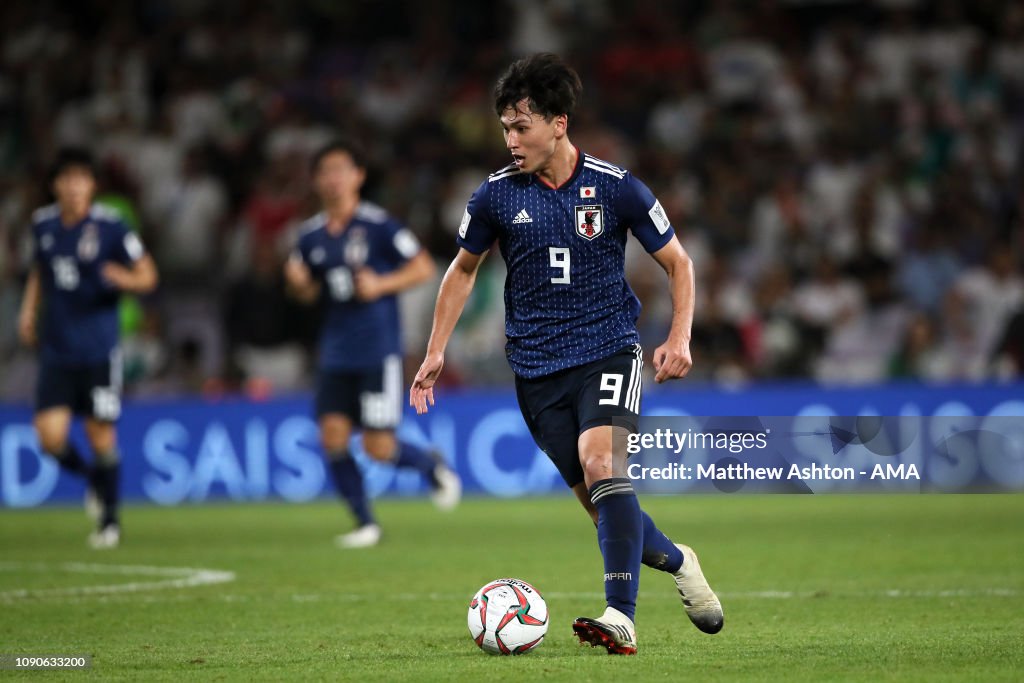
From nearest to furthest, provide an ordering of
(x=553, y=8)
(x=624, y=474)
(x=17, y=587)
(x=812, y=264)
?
1. (x=624, y=474)
2. (x=17, y=587)
3. (x=812, y=264)
4. (x=553, y=8)

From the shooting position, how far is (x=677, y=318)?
591 centimetres

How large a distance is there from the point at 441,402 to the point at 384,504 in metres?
1.13

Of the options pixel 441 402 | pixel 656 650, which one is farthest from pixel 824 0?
pixel 656 650

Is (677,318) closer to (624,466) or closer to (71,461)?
(624,466)

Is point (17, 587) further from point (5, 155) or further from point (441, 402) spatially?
point (5, 155)

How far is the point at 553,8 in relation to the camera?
Result: 20.2 m

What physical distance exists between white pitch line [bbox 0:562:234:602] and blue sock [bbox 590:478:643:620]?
3.60 meters

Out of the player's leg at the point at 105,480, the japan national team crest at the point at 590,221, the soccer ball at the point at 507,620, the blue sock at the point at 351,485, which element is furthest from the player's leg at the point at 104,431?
the japan national team crest at the point at 590,221

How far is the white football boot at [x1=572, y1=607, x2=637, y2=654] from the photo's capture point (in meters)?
5.70

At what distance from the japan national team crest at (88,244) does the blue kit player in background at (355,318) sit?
1.37m

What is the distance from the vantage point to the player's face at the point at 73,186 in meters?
11.3

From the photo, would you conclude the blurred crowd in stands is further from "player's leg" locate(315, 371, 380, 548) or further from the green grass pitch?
"player's leg" locate(315, 371, 380, 548)

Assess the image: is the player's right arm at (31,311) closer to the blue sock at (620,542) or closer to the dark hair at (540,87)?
the dark hair at (540,87)

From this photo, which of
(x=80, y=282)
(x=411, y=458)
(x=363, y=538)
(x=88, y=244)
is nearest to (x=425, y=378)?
(x=363, y=538)
